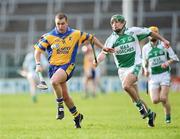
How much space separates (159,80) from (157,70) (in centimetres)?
29

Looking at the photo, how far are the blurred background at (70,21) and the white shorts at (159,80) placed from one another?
2299 centimetres

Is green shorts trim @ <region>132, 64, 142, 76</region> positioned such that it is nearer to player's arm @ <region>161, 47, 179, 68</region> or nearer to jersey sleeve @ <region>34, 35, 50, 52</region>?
player's arm @ <region>161, 47, 179, 68</region>

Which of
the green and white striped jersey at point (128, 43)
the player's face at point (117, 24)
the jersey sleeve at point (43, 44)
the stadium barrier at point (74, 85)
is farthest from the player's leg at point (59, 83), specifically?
the stadium barrier at point (74, 85)

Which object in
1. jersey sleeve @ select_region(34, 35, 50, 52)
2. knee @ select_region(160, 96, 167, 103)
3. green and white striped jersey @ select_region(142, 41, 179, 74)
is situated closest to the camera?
jersey sleeve @ select_region(34, 35, 50, 52)

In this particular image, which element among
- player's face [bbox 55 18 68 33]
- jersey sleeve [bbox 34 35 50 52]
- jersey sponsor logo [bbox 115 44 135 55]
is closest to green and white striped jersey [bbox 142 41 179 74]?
jersey sponsor logo [bbox 115 44 135 55]

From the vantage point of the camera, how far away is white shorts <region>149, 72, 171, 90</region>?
1756 centimetres

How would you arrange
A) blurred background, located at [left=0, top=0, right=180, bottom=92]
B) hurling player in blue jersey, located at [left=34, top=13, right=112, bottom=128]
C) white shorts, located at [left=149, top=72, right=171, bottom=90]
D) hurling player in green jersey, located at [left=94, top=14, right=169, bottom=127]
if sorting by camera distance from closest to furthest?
1. hurling player in blue jersey, located at [left=34, top=13, right=112, bottom=128]
2. hurling player in green jersey, located at [left=94, top=14, right=169, bottom=127]
3. white shorts, located at [left=149, top=72, right=171, bottom=90]
4. blurred background, located at [left=0, top=0, right=180, bottom=92]

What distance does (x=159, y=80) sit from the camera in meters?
17.6

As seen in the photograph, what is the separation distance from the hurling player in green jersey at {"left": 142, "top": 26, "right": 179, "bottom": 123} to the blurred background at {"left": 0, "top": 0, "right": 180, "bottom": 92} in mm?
22978

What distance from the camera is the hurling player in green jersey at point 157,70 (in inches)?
682

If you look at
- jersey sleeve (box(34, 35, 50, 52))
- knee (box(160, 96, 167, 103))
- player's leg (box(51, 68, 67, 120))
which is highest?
jersey sleeve (box(34, 35, 50, 52))

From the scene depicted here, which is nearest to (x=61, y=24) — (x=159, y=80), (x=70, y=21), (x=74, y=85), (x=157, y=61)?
(x=157, y=61)

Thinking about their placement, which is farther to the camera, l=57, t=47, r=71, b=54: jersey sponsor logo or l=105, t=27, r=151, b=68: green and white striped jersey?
l=105, t=27, r=151, b=68: green and white striped jersey

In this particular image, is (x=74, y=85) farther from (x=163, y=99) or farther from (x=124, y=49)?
(x=124, y=49)
